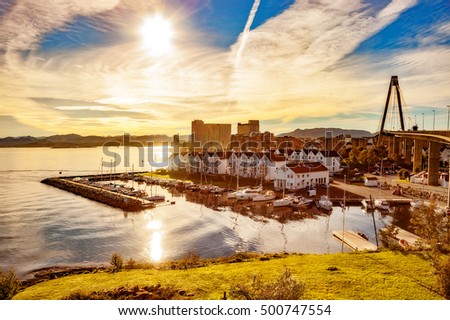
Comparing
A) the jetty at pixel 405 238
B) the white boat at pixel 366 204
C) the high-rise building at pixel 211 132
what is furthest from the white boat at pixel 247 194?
the jetty at pixel 405 238

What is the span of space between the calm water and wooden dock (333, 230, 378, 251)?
251 millimetres

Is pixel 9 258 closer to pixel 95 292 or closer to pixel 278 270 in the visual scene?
pixel 95 292

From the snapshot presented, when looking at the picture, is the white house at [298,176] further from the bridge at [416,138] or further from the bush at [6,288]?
the bush at [6,288]

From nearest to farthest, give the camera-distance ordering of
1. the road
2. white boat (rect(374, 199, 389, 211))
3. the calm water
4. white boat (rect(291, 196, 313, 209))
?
the calm water
white boat (rect(374, 199, 389, 211))
white boat (rect(291, 196, 313, 209))
the road

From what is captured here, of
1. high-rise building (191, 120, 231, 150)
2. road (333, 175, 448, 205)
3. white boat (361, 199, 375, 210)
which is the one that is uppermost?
high-rise building (191, 120, 231, 150)

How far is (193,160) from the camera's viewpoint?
25.4 metres

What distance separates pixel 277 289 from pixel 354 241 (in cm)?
575

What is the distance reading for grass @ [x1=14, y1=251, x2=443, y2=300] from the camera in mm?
4383

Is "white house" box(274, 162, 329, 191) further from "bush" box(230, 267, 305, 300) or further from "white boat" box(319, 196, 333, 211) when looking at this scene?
"bush" box(230, 267, 305, 300)

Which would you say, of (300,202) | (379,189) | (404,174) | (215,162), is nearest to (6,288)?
(300,202)

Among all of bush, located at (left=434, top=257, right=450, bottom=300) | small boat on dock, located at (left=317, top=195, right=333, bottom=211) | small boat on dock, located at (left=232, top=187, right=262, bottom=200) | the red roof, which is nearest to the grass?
bush, located at (left=434, top=257, right=450, bottom=300)

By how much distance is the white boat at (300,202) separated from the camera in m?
13.6

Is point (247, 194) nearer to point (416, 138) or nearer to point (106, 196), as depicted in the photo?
point (416, 138)
